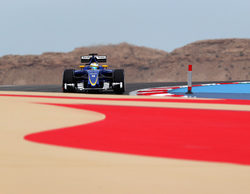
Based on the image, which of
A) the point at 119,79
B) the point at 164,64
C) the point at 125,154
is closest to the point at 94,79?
the point at 119,79

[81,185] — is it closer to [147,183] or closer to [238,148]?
[147,183]

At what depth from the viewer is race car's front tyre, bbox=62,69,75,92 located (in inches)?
663

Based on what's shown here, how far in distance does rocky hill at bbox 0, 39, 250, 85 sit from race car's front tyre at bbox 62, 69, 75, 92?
45949 mm

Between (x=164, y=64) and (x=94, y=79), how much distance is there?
52.9 m

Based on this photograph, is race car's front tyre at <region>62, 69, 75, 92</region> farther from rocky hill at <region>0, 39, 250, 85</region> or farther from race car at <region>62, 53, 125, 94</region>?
rocky hill at <region>0, 39, 250, 85</region>

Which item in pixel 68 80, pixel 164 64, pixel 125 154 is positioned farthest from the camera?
pixel 164 64

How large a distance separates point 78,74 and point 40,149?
12.0 metres

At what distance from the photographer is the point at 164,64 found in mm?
68875

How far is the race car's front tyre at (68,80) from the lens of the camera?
663 inches

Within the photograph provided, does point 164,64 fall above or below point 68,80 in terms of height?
below

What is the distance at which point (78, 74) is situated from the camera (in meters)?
17.1

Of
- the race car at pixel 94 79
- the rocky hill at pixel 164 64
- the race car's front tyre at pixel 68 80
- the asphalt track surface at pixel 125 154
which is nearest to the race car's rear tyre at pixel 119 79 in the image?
the race car at pixel 94 79

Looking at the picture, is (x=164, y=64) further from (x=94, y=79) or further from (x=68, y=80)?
(x=94, y=79)

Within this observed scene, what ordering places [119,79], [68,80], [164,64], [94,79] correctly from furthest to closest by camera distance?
[164,64] < [68,80] < [94,79] < [119,79]
